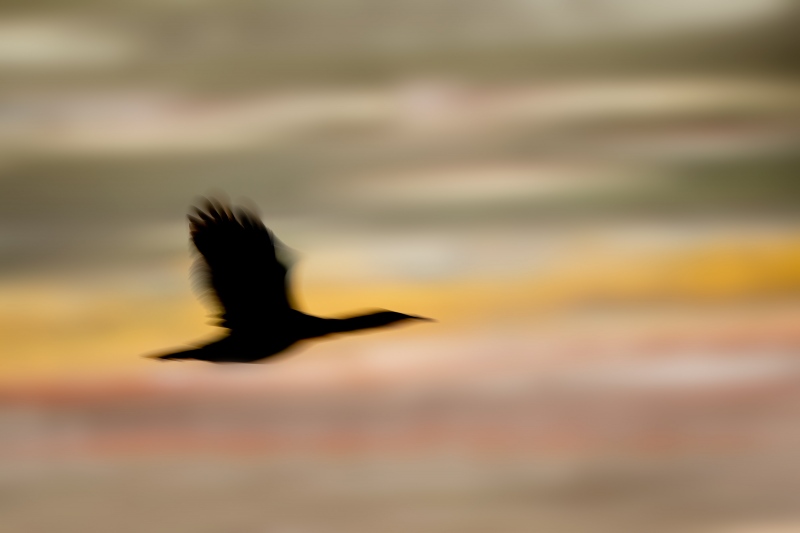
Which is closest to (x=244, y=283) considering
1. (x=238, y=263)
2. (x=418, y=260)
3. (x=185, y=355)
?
(x=238, y=263)

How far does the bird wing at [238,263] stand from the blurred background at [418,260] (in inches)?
11.6

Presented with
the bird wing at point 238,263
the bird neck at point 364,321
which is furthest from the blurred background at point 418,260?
the bird wing at point 238,263

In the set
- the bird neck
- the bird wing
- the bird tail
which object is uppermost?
the bird wing

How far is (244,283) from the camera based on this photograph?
1.58m

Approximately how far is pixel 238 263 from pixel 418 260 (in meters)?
0.45

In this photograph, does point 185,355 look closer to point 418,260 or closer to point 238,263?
point 238,263

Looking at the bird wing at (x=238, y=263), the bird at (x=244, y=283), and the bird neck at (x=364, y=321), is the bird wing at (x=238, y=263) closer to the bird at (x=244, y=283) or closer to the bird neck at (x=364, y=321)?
the bird at (x=244, y=283)

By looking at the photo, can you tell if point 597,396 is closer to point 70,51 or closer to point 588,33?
point 588,33

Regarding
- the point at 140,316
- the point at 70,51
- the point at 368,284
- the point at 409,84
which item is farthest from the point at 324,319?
the point at 70,51

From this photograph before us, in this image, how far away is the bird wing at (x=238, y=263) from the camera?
1557mm

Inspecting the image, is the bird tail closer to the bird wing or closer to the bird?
the bird

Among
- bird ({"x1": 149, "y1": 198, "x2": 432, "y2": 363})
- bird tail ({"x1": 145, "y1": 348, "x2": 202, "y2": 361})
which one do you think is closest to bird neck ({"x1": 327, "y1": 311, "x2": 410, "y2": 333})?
bird ({"x1": 149, "y1": 198, "x2": 432, "y2": 363})

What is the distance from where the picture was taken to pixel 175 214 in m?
1.92

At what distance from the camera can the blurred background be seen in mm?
1873
